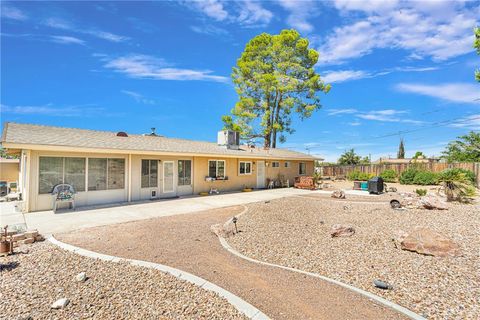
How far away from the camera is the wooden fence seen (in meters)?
18.5

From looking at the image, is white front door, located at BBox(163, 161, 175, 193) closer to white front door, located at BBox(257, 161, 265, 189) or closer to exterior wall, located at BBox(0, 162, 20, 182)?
white front door, located at BBox(257, 161, 265, 189)

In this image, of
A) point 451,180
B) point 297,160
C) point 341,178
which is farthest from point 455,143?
point 451,180

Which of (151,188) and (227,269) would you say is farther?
(151,188)

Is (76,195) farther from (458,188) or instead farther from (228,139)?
(458,188)

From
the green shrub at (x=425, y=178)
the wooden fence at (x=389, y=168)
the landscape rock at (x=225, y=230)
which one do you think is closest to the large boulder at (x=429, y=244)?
the landscape rock at (x=225, y=230)

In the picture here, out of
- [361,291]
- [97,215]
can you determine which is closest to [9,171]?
[97,215]

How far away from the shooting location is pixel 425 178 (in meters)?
19.8

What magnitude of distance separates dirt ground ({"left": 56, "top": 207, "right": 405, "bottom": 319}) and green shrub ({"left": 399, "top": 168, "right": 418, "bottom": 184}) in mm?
20607

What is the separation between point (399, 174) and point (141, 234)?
79.1ft

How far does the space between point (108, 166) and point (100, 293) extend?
8506mm

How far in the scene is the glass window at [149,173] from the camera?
38.7 ft

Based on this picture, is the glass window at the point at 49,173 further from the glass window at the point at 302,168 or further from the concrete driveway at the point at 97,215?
the glass window at the point at 302,168

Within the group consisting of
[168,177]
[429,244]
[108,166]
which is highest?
[108,166]

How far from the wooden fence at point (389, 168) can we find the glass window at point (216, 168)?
17.6 meters
